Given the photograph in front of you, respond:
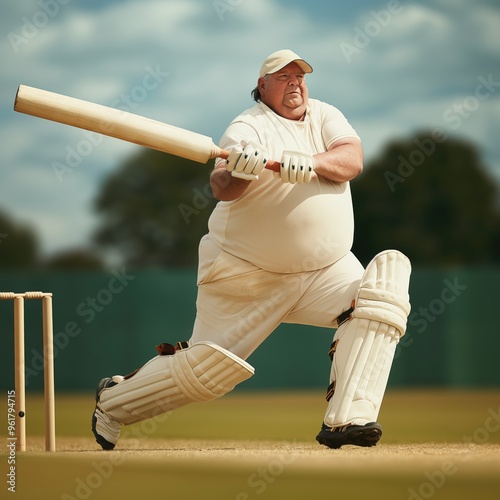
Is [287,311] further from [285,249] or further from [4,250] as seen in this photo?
[4,250]

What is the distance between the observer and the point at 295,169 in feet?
12.1

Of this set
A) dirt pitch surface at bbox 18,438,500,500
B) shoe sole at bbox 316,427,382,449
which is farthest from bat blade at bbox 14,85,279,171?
dirt pitch surface at bbox 18,438,500,500

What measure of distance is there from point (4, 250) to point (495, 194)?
14.1 m

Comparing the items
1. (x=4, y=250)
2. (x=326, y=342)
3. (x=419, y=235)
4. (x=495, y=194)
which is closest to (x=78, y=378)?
(x=326, y=342)

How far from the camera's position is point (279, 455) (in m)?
3.12

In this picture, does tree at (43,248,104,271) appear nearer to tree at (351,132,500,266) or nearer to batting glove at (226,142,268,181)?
tree at (351,132,500,266)

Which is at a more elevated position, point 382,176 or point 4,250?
point 382,176

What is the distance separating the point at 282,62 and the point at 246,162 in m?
0.62

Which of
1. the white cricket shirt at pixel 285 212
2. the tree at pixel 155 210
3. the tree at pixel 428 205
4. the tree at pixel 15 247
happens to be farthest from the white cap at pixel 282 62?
the tree at pixel 15 247

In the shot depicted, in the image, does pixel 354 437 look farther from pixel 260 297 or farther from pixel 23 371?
pixel 23 371

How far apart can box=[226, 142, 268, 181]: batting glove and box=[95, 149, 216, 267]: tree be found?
822 inches

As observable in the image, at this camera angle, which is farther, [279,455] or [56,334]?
[56,334]

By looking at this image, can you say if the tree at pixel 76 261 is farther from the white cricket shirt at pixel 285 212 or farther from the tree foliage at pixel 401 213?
the white cricket shirt at pixel 285 212

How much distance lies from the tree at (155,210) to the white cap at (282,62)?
2043 centimetres
